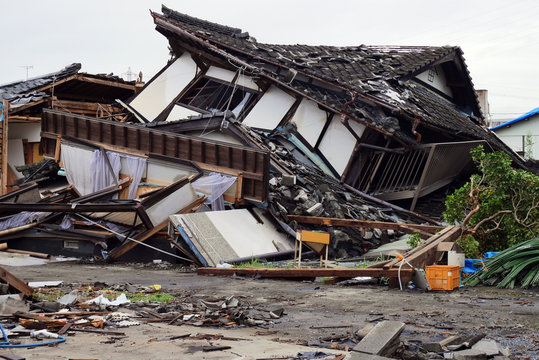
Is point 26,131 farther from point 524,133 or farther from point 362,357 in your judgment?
point 524,133

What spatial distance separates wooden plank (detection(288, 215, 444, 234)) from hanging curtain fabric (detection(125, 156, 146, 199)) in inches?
146

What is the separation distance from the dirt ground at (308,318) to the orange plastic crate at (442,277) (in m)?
0.19

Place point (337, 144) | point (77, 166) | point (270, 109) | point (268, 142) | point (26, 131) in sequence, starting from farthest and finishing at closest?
1. point (26, 131)
2. point (270, 109)
3. point (337, 144)
4. point (268, 142)
5. point (77, 166)

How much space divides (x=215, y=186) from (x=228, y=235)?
1.63m

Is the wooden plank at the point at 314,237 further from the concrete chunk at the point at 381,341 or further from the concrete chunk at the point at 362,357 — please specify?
the concrete chunk at the point at 362,357

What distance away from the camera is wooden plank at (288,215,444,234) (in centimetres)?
1365

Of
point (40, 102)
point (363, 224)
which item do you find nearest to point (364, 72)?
point (363, 224)

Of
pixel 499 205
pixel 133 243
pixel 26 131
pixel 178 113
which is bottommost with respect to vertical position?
pixel 133 243

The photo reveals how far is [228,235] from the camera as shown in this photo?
43.4 ft

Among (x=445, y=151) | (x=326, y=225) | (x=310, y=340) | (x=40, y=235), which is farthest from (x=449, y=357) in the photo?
(x=445, y=151)

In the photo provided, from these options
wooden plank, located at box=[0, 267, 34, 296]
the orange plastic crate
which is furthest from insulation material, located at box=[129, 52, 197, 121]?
wooden plank, located at box=[0, 267, 34, 296]

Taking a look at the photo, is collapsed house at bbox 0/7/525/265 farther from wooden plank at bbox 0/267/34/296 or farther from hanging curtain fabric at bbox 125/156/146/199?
wooden plank at bbox 0/267/34/296

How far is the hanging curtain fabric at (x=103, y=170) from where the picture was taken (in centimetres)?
1576

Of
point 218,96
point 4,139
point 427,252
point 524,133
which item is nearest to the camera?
point 427,252
